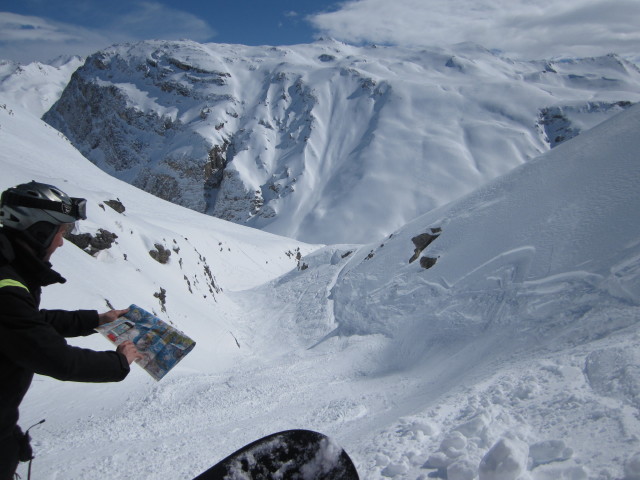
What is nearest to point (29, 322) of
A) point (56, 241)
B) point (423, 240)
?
point (56, 241)

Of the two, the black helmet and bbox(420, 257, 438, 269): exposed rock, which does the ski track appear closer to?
bbox(420, 257, 438, 269): exposed rock

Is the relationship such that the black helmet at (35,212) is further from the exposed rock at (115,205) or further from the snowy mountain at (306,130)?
the snowy mountain at (306,130)

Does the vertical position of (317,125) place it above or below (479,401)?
below

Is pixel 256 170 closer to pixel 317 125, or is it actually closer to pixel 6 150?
pixel 317 125

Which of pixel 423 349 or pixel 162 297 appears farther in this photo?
pixel 162 297

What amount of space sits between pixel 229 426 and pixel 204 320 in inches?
375

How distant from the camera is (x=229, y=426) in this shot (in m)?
7.50

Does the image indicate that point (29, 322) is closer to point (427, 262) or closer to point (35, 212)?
point (35, 212)

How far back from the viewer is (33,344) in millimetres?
2430

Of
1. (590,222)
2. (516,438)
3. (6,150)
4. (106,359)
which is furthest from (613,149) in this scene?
(6,150)

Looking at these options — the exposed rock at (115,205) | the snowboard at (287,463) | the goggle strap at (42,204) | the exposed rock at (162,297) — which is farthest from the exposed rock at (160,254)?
the snowboard at (287,463)

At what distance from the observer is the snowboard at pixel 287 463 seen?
9.84ft

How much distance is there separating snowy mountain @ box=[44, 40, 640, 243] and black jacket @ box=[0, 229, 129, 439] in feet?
364

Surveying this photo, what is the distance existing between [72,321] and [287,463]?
1.92 meters
